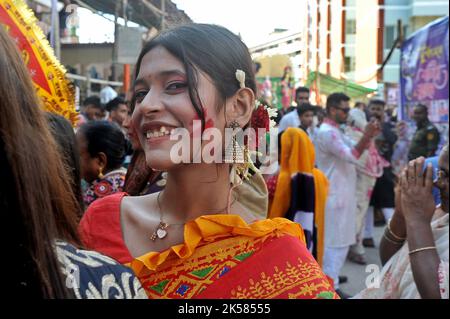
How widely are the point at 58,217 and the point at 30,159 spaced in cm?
13

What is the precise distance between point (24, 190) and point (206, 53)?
744 millimetres

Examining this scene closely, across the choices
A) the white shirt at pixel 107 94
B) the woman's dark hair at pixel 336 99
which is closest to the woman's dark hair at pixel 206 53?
the woman's dark hair at pixel 336 99

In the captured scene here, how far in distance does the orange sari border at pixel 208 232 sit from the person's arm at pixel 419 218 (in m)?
0.85

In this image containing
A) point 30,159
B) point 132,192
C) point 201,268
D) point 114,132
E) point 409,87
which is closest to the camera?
point 30,159

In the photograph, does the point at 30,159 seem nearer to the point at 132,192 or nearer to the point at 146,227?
the point at 146,227

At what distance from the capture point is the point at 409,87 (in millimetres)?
6223

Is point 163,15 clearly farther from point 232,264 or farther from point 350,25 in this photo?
point 350,25

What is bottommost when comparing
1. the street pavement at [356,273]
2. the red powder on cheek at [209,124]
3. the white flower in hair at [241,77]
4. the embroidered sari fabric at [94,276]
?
the street pavement at [356,273]

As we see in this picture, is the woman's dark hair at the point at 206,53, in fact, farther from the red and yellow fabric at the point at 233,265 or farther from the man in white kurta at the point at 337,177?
the man in white kurta at the point at 337,177

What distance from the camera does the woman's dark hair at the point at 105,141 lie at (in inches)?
118

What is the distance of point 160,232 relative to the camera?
57.6 inches

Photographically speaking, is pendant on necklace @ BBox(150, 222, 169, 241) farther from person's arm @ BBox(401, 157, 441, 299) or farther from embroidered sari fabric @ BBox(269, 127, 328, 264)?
embroidered sari fabric @ BBox(269, 127, 328, 264)
